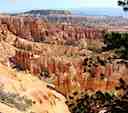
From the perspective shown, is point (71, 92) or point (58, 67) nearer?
point (71, 92)

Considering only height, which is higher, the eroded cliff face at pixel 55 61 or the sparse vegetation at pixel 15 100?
the sparse vegetation at pixel 15 100

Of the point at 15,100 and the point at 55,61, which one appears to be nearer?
the point at 15,100

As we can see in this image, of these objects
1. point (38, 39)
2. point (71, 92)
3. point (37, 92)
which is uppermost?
point (37, 92)

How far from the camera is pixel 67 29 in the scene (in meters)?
95.9

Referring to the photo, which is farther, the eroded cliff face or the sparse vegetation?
the eroded cliff face

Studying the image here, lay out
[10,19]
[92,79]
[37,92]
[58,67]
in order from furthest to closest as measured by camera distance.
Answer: [10,19]
[58,67]
[92,79]
[37,92]

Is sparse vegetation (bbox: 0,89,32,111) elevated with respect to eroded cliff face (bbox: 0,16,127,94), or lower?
elevated

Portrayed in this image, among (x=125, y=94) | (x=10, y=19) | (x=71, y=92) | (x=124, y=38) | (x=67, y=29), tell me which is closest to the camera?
(x=124, y=38)

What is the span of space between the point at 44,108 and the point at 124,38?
20.3 feet

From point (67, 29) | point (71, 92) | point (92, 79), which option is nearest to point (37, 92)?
point (71, 92)

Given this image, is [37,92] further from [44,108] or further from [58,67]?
[58,67]

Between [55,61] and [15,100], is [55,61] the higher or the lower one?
the lower one

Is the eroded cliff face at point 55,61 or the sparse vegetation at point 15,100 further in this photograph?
the eroded cliff face at point 55,61

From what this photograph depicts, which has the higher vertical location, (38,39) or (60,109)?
(60,109)
